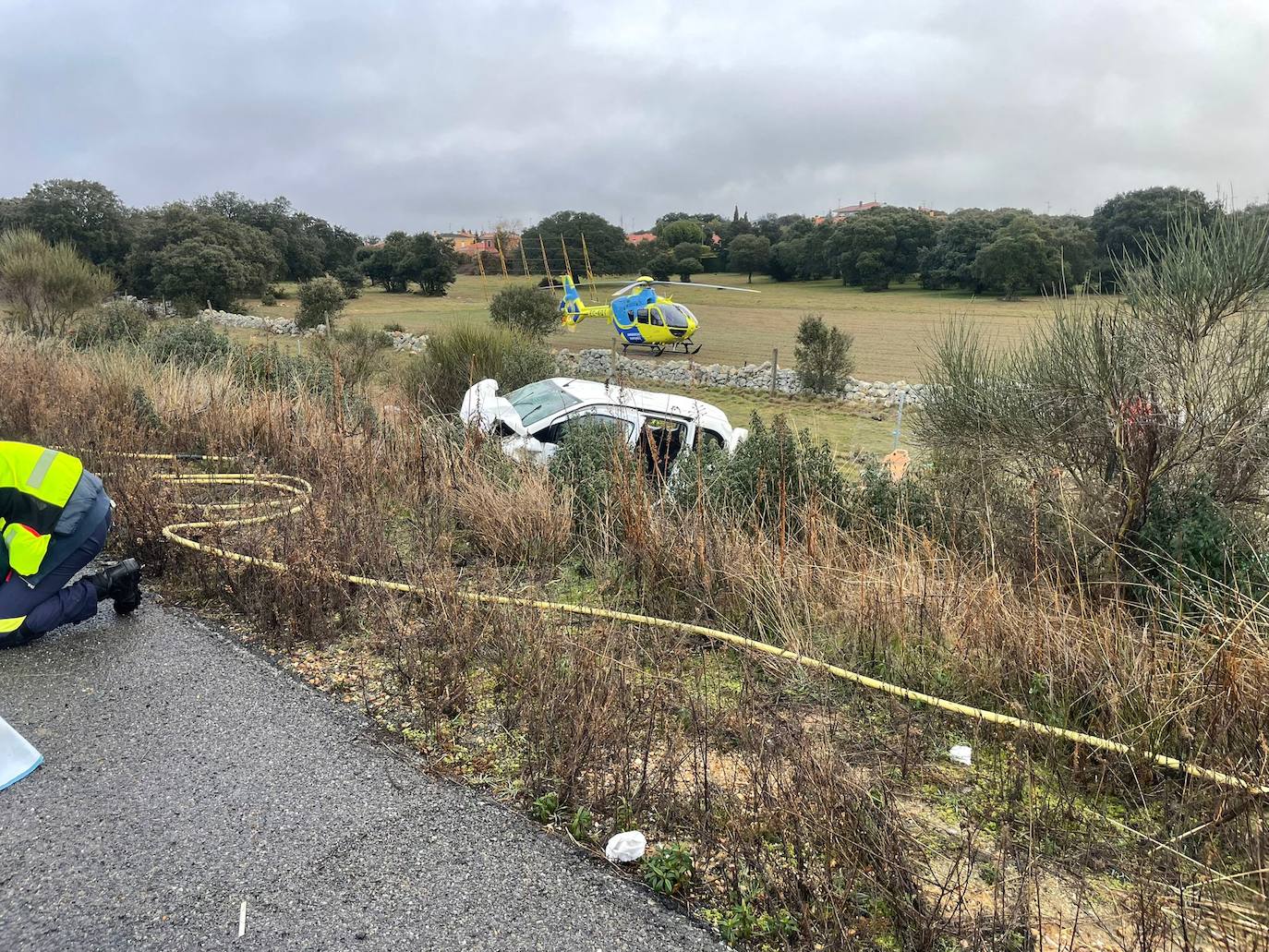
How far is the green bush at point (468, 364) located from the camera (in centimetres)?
1650

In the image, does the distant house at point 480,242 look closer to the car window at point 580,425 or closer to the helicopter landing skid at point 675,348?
the helicopter landing skid at point 675,348

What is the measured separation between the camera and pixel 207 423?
859 centimetres

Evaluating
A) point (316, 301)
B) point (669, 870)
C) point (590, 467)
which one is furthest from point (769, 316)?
point (669, 870)

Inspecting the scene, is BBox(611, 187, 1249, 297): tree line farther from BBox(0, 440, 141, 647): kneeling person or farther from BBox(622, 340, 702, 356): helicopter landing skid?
BBox(0, 440, 141, 647): kneeling person

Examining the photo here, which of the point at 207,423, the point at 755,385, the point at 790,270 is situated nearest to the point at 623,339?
the point at 755,385

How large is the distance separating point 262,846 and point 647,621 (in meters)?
2.11

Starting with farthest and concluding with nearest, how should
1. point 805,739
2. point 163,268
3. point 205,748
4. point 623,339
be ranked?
point 163,268 → point 623,339 → point 205,748 → point 805,739

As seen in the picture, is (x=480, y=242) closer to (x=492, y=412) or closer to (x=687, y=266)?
(x=687, y=266)

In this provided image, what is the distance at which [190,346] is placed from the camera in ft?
45.9

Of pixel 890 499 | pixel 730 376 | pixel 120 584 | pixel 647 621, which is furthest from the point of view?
pixel 730 376

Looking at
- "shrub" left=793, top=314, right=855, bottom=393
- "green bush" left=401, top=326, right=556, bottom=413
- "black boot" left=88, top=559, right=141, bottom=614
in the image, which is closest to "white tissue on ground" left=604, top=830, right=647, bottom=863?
"black boot" left=88, top=559, right=141, bottom=614

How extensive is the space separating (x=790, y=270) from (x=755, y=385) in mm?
15240

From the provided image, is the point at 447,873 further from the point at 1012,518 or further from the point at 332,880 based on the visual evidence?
the point at 1012,518

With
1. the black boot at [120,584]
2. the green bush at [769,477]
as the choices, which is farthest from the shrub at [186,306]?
the black boot at [120,584]
